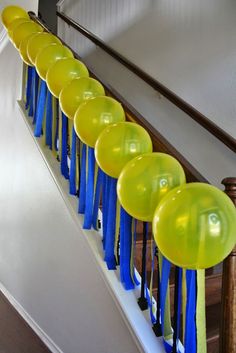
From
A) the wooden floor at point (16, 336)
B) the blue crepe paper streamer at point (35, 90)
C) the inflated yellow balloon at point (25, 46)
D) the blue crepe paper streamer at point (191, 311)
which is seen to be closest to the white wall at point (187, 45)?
the blue crepe paper streamer at point (35, 90)

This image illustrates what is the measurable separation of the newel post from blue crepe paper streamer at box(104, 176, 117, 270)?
461mm

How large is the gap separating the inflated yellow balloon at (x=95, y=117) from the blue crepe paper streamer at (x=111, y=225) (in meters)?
0.19

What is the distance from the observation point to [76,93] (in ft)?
4.42

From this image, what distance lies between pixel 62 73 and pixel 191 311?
1.13 m

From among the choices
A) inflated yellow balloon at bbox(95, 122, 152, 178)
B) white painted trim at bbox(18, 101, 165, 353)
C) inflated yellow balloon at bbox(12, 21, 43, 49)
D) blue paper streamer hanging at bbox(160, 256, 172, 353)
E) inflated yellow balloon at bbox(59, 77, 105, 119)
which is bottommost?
white painted trim at bbox(18, 101, 165, 353)

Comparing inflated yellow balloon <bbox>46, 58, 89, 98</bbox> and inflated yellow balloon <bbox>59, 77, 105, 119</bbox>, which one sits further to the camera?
inflated yellow balloon <bbox>46, 58, 89, 98</bbox>

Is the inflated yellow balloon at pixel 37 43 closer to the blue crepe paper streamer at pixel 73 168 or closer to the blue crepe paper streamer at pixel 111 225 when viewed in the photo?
the blue crepe paper streamer at pixel 73 168

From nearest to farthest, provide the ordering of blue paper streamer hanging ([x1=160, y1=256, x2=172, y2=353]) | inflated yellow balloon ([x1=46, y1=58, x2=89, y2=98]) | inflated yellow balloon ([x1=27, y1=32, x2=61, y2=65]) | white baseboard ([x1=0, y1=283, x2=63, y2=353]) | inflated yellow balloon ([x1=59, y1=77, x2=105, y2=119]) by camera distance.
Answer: blue paper streamer hanging ([x1=160, y1=256, x2=172, y2=353]) → inflated yellow balloon ([x1=59, y1=77, x2=105, y2=119]) → inflated yellow balloon ([x1=46, y1=58, x2=89, y2=98]) → inflated yellow balloon ([x1=27, y1=32, x2=61, y2=65]) → white baseboard ([x1=0, y1=283, x2=63, y2=353])

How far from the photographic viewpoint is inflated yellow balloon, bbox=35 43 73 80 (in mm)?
1564

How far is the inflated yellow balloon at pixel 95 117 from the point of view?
1204 mm

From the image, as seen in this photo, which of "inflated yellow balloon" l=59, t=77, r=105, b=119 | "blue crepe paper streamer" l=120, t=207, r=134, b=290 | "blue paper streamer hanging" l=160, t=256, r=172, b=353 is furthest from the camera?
"inflated yellow balloon" l=59, t=77, r=105, b=119

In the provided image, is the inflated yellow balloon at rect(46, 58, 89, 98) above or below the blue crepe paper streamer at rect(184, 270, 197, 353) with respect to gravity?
above

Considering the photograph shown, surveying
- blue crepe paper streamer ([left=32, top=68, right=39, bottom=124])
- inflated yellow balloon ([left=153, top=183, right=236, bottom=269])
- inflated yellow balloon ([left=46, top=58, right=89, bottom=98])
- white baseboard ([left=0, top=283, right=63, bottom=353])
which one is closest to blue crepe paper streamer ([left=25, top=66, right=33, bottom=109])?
blue crepe paper streamer ([left=32, top=68, right=39, bottom=124])

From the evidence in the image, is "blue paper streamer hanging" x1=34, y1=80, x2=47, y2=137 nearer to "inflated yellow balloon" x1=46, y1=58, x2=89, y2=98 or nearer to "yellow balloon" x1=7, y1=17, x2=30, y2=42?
"inflated yellow balloon" x1=46, y1=58, x2=89, y2=98
